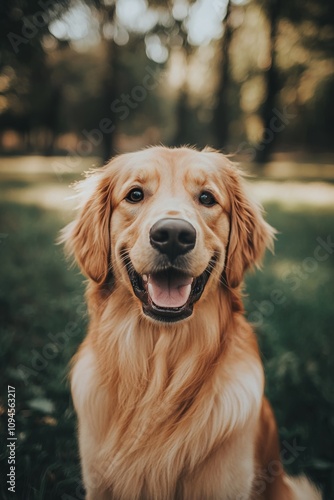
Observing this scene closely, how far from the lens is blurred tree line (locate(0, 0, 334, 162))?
3.29 metres

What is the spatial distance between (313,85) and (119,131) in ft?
6.31

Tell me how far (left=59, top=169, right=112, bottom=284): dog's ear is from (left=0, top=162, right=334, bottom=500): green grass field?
44.3 inches

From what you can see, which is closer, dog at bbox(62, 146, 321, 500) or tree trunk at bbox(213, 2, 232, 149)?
dog at bbox(62, 146, 321, 500)

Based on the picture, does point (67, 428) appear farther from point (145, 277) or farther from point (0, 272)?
point (0, 272)

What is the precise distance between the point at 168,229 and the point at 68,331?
→ 7.00 feet

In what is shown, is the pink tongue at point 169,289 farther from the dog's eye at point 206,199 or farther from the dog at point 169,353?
the dog's eye at point 206,199

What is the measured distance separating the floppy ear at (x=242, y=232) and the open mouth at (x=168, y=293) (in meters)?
0.29

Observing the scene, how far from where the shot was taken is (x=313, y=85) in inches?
154

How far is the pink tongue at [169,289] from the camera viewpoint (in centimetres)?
188

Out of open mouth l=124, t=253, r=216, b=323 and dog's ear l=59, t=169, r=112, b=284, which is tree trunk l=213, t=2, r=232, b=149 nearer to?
dog's ear l=59, t=169, r=112, b=284
